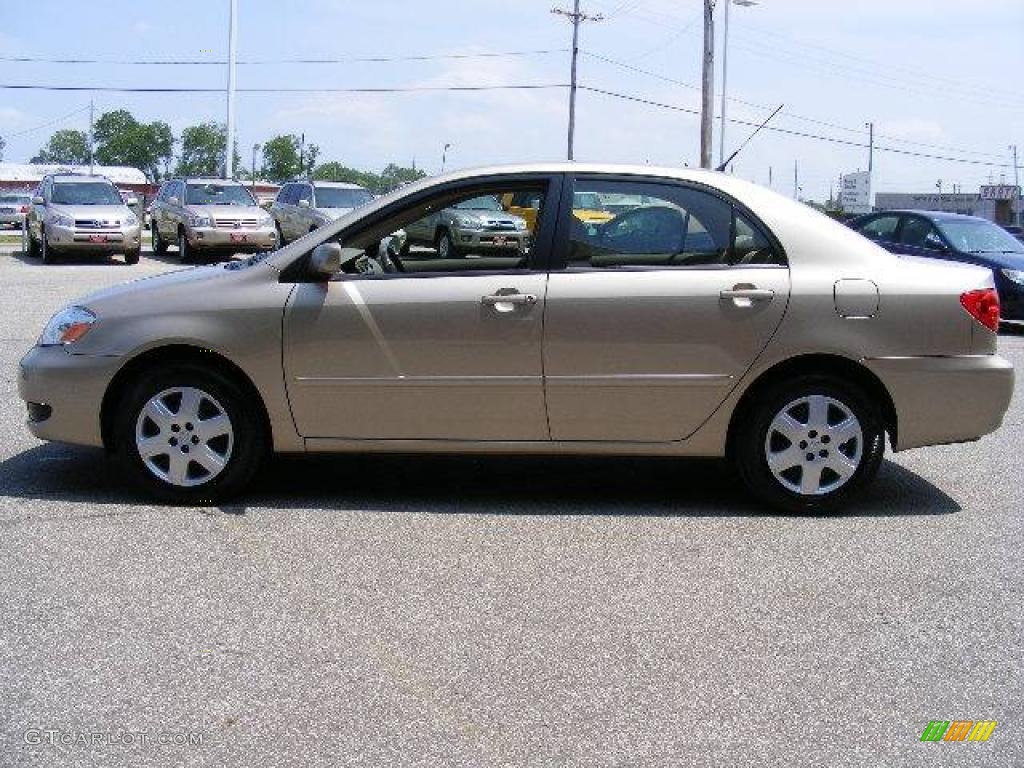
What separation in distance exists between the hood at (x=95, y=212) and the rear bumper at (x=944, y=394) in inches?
856

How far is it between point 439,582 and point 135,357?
2.13 m

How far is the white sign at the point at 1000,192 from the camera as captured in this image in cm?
9654

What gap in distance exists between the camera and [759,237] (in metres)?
6.30

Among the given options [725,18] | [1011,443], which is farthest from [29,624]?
[725,18]

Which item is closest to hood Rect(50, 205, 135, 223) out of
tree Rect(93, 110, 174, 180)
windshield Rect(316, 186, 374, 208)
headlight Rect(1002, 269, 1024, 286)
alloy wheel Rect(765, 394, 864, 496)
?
windshield Rect(316, 186, 374, 208)

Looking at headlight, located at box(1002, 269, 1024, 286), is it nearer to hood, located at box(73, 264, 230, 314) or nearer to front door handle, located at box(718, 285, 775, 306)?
front door handle, located at box(718, 285, 775, 306)

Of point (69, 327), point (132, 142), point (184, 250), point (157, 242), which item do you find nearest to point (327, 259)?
point (69, 327)

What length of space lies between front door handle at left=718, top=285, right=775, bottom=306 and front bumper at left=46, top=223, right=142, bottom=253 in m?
21.3

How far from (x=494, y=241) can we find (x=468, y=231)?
0.94 feet

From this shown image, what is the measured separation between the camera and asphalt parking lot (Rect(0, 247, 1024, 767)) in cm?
375

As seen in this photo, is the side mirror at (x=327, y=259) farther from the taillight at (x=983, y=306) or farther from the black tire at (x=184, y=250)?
the black tire at (x=184, y=250)

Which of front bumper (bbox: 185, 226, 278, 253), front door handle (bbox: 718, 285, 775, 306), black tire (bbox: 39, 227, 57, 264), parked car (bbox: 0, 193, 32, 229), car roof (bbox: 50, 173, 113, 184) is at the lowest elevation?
front door handle (bbox: 718, 285, 775, 306)

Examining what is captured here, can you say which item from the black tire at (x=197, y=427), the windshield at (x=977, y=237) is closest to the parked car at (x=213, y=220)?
the windshield at (x=977, y=237)

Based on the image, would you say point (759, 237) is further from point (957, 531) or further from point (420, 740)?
point (420, 740)
